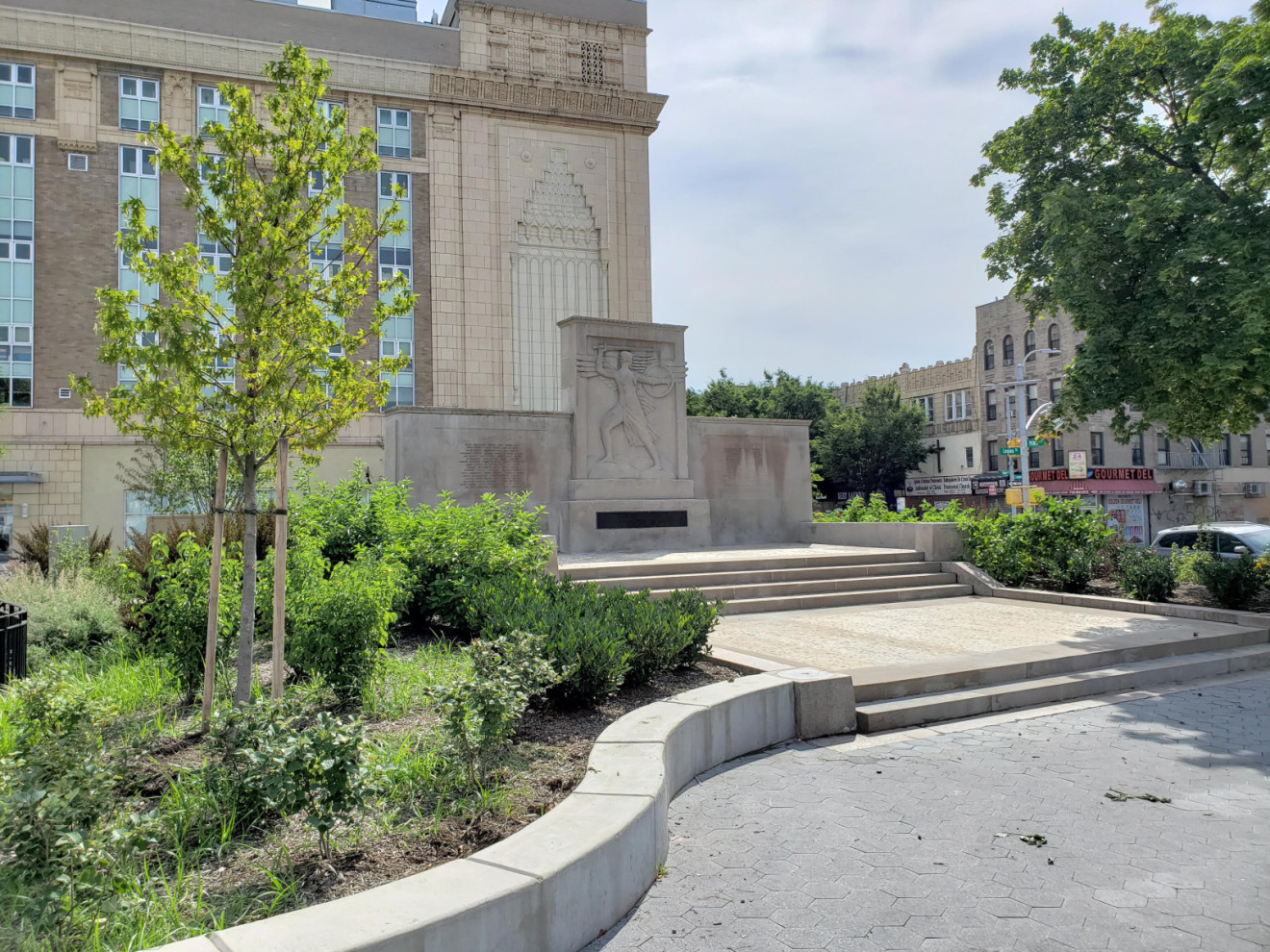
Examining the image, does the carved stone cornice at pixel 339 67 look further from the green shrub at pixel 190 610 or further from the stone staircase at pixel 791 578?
the green shrub at pixel 190 610

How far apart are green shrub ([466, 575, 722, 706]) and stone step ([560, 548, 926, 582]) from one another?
4015 millimetres

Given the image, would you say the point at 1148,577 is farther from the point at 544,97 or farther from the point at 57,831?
the point at 544,97

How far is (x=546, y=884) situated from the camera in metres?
3.11

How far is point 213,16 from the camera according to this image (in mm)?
36531

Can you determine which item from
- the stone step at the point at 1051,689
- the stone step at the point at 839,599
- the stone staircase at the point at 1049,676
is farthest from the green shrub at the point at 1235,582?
the stone step at the point at 839,599

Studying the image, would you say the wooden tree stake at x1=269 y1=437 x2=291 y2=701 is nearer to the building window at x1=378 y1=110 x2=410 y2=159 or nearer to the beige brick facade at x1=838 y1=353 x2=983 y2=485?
the building window at x1=378 y1=110 x2=410 y2=159

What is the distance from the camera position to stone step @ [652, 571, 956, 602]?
11836 mm

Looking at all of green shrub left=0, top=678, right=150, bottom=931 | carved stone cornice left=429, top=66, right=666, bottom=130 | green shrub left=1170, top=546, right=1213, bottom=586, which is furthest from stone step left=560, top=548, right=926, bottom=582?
carved stone cornice left=429, top=66, right=666, bottom=130

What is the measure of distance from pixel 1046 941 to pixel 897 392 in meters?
52.5

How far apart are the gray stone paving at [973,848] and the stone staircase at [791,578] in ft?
18.3

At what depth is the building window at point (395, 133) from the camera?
37469 millimetres

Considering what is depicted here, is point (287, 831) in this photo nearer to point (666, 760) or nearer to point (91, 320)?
point (666, 760)

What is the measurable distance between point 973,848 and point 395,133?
39188 millimetres

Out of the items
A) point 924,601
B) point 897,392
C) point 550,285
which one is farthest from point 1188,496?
point 924,601
